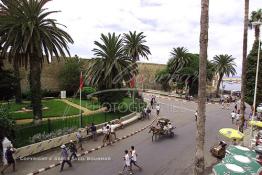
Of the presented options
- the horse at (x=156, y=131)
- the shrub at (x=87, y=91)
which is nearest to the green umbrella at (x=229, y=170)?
the horse at (x=156, y=131)

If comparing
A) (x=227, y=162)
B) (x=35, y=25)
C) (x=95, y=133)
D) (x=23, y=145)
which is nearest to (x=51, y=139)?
(x=23, y=145)

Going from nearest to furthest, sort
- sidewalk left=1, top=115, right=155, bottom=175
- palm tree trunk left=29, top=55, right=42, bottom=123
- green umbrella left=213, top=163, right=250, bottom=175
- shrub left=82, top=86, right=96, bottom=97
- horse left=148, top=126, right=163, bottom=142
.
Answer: green umbrella left=213, top=163, right=250, bottom=175, sidewalk left=1, top=115, right=155, bottom=175, horse left=148, top=126, right=163, bottom=142, palm tree trunk left=29, top=55, right=42, bottom=123, shrub left=82, top=86, right=96, bottom=97

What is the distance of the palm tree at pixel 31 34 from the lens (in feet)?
92.5

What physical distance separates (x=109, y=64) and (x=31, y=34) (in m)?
12.1

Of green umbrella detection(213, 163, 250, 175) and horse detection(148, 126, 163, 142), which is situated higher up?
green umbrella detection(213, 163, 250, 175)

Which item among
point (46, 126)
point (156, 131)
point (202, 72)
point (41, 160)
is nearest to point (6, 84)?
point (46, 126)

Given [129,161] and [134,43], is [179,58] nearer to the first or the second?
[134,43]

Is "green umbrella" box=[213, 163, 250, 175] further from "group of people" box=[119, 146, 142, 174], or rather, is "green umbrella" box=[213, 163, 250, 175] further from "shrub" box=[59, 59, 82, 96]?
"shrub" box=[59, 59, 82, 96]

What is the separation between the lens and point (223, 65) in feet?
244

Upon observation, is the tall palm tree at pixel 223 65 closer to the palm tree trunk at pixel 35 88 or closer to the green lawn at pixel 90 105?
the green lawn at pixel 90 105

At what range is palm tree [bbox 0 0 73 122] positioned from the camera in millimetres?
28203

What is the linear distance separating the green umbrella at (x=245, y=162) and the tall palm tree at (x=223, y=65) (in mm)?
58285

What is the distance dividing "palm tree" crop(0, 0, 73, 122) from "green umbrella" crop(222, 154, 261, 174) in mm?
18610

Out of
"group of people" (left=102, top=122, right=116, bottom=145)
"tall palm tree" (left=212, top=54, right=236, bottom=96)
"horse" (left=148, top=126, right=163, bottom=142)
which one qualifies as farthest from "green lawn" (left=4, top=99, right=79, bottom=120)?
"tall palm tree" (left=212, top=54, right=236, bottom=96)
